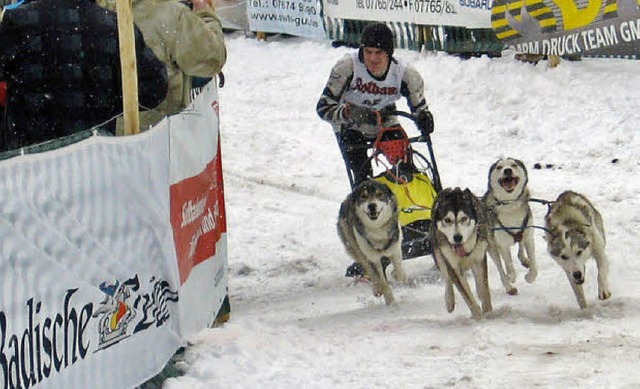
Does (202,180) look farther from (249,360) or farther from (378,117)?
(378,117)

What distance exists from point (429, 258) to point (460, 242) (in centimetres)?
171

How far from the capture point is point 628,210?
28.0 ft

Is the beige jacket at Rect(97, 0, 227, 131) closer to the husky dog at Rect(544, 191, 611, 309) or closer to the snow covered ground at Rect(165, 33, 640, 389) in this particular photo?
the snow covered ground at Rect(165, 33, 640, 389)

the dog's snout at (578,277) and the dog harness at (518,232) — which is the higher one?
the dog harness at (518,232)

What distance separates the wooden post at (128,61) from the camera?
4805 millimetres

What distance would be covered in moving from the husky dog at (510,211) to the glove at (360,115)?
95 centimetres

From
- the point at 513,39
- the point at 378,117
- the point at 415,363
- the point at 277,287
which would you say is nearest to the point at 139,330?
the point at 415,363

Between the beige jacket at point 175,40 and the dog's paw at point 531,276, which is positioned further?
the dog's paw at point 531,276

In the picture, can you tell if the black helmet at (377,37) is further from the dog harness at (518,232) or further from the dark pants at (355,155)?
the dog harness at (518,232)

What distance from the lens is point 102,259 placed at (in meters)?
4.41

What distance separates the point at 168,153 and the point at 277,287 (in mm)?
2453

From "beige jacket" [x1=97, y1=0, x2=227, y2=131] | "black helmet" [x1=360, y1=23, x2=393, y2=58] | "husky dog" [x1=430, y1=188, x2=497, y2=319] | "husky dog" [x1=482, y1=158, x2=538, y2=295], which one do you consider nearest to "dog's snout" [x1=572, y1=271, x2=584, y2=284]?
"husky dog" [x1=430, y1=188, x2=497, y2=319]

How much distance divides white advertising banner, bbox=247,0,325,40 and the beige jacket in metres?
11.3

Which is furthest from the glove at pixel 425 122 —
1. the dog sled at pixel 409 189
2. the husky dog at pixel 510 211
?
the husky dog at pixel 510 211
